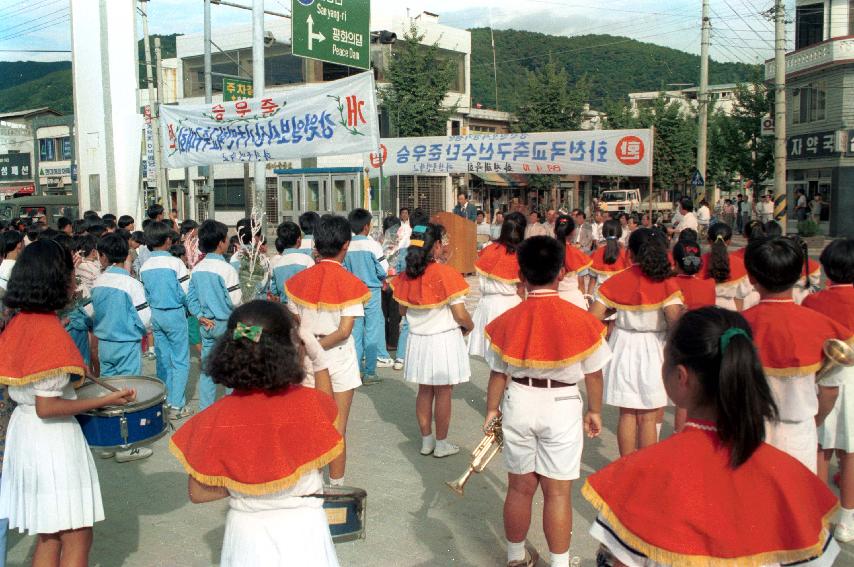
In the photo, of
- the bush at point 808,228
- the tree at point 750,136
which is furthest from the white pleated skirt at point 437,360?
the tree at point 750,136

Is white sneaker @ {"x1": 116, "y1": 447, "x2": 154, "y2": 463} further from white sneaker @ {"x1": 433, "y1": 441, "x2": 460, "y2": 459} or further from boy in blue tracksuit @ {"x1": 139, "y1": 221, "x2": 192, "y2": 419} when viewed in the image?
white sneaker @ {"x1": 433, "y1": 441, "x2": 460, "y2": 459}

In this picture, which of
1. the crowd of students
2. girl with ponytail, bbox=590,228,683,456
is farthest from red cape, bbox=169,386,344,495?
girl with ponytail, bbox=590,228,683,456

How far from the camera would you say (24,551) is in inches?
171

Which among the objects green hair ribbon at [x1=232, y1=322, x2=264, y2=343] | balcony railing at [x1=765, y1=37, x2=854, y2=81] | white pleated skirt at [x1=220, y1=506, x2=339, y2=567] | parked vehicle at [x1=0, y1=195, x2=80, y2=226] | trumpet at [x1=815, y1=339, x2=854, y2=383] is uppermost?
balcony railing at [x1=765, y1=37, x2=854, y2=81]

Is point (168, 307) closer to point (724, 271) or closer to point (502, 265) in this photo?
point (502, 265)

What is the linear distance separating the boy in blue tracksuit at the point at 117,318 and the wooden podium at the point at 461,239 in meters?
9.06

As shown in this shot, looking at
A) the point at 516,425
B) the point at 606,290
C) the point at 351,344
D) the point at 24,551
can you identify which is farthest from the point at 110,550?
the point at 606,290

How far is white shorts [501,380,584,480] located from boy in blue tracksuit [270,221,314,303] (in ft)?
13.7

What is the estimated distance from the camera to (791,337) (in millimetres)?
3422

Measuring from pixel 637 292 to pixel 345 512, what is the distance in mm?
2690

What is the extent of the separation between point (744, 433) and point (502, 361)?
2.10 meters

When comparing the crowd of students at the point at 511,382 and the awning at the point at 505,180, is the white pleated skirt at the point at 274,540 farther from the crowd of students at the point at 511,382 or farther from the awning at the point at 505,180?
the awning at the point at 505,180

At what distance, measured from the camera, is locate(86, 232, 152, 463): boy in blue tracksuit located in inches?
234

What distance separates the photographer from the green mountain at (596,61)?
72562 millimetres
